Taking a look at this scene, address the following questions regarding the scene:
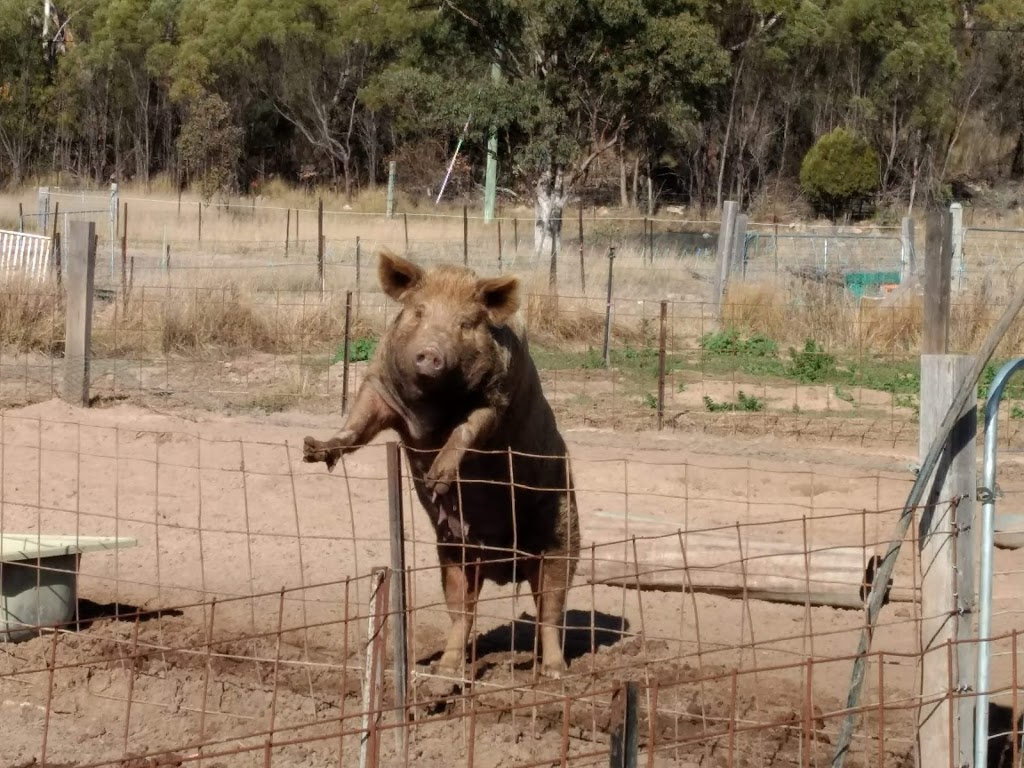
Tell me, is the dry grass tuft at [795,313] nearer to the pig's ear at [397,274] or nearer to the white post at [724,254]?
the white post at [724,254]

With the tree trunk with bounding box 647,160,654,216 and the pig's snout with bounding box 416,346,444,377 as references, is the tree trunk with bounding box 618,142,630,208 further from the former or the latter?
the pig's snout with bounding box 416,346,444,377

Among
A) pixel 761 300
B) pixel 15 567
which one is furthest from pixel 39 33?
pixel 15 567

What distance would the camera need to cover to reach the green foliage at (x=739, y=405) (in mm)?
13266

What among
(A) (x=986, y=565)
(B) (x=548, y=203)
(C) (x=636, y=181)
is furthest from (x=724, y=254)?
(C) (x=636, y=181)

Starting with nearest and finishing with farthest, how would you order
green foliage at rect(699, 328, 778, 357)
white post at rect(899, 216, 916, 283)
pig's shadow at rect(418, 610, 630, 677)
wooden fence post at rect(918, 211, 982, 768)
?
wooden fence post at rect(918, 211, 982, 768), pig's shadow at rect(418, 610, 630, 677), green foliage at rect(699, 328, 778, 357), white post at rect(899, 216, 916, 283)

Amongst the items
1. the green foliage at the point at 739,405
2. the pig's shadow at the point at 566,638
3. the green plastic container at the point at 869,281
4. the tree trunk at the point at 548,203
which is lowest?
the pig's shadow at the point at 566,638

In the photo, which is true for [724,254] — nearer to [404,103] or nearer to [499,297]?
[499,297]

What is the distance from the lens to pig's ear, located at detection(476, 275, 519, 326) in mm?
5910

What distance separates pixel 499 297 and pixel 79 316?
24.7 ft

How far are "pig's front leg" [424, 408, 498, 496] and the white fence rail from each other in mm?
12860

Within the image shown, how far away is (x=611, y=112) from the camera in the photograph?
2945 centimetres

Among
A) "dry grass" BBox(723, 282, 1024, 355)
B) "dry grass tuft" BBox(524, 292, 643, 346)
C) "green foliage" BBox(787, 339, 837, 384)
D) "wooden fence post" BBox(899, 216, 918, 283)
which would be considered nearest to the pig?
"green foliage" BBox(787, 339, 837, 384)

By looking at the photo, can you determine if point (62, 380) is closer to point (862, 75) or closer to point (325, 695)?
point (325, 695)

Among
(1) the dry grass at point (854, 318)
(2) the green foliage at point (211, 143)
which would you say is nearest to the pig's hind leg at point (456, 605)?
(1) the dry grass at point (854, 318)
